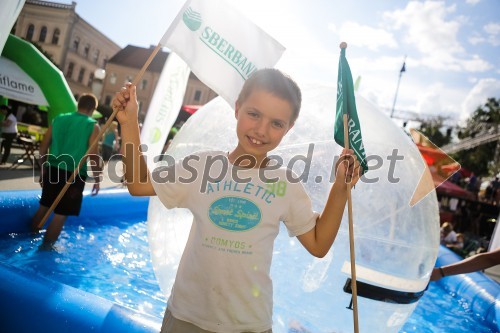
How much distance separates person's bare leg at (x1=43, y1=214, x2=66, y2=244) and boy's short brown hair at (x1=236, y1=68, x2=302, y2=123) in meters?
3.42

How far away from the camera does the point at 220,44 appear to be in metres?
2.97

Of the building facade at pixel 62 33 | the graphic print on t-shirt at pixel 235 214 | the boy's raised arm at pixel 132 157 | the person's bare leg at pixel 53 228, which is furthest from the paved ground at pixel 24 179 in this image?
the building facade at pixel 62 33

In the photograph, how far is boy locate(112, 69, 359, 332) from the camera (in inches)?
59.0

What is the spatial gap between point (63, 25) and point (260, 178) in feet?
138

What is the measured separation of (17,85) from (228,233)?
28.2ft

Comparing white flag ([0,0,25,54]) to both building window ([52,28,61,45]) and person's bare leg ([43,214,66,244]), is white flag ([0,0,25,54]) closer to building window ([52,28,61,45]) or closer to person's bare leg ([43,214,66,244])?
person's bare leg ([43,214,66,244])

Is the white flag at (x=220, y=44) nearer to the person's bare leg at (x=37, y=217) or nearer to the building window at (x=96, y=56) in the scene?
the person's bare leg at (x=37, y=217)

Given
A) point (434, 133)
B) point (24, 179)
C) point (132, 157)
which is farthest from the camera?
point (434, 133)

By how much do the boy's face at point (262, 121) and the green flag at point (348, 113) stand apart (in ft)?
1.34

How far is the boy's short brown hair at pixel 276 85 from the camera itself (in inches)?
63.1

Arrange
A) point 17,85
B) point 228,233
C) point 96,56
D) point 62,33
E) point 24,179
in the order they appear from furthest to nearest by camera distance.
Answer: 1. point 96,56
2. point 62,33
3. point 17,85
4. point 24,179
5. point 228,233

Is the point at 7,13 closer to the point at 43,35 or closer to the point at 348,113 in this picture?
the point at 348,113

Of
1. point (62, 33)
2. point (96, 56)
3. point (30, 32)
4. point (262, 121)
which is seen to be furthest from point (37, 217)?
point (96, 56)

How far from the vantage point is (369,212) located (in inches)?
100
